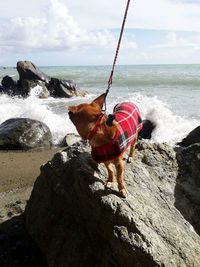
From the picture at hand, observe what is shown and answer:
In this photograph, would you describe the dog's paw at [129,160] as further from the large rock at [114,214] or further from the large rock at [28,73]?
the large rock at [28,73]

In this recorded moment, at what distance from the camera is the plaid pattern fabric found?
4.13 m

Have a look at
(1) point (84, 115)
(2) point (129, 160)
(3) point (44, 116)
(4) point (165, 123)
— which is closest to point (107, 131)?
(1) point (84, 115)

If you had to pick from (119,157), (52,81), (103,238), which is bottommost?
(52,81)

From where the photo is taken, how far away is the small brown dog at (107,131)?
3.75 meters

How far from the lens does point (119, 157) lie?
423 centimetres

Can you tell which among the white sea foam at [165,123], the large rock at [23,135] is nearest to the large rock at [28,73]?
the white sea foam at [165,123]

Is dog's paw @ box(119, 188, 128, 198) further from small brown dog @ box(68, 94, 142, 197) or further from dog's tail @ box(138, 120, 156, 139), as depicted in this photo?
dog's tail @ box(138, 120, 156, 139)

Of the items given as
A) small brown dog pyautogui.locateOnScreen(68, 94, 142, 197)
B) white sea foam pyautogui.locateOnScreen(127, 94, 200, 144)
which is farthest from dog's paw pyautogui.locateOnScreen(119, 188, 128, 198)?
white sea foam pyautogui.locateOnScreen(127, 94, 200, 144)

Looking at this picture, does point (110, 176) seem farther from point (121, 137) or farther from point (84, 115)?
point (84, 115)

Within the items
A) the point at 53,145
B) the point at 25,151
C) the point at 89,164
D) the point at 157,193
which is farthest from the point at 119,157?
the point at 53,145

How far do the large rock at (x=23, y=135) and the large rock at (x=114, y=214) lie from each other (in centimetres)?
573

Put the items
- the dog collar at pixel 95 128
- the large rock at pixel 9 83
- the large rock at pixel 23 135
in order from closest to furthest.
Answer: the dog collar at pixel 95 128
the large rock at pixel 23 135
the large rock at pixel 9 83

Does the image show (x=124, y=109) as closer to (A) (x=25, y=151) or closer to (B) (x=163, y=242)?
(B) (x=163, y=242)

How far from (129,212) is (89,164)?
2.61 ft
